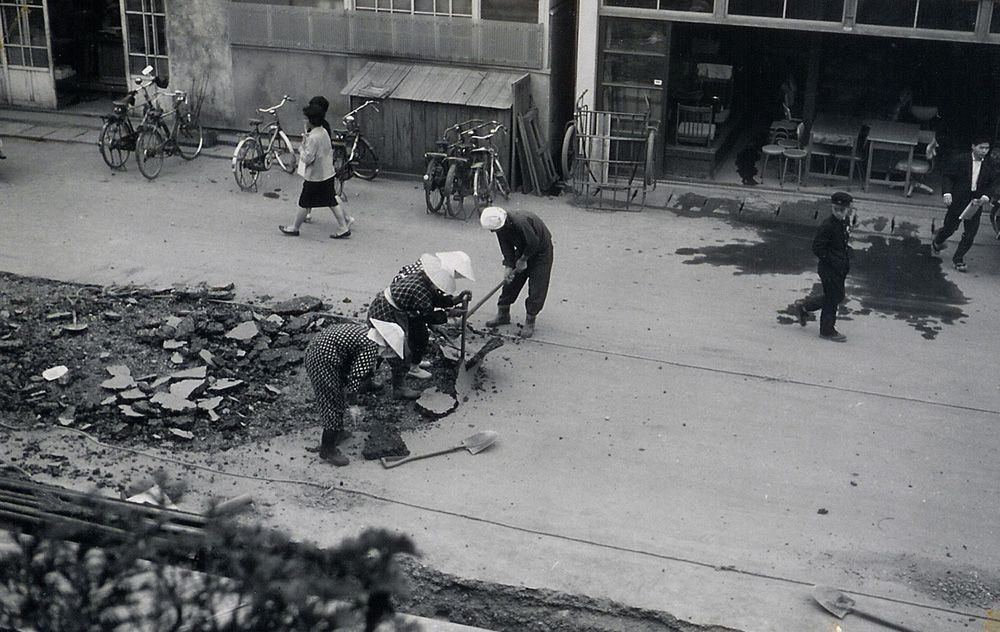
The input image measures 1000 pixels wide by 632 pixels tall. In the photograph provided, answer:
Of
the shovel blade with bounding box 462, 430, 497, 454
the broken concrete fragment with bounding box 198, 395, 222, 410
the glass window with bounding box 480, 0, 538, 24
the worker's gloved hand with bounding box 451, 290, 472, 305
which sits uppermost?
the glass window with bounding box 480, 0, 538, 24

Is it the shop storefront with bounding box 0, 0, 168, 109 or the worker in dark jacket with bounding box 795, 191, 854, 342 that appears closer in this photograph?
the worker in dark jacket with bounding box 795, 191, 854, 342

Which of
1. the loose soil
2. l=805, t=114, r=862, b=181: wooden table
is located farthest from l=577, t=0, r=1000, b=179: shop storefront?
the loose soil

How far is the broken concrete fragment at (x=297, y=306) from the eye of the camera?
11.8m

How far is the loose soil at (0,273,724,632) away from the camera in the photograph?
9594mm

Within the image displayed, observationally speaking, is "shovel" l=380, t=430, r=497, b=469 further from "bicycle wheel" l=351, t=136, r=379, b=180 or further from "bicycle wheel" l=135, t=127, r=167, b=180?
"bicycle wheel" l=135, t=127, r=167, b=180

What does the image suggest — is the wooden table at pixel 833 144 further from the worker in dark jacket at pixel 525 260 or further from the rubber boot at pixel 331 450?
the rubber boot at pixel 331 450

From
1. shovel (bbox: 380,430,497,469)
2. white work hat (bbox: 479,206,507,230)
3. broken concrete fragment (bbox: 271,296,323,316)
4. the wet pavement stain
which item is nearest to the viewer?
shovel (bbox: 380,430,497,469)

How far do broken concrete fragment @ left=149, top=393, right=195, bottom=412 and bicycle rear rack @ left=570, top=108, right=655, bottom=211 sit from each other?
7.36 m

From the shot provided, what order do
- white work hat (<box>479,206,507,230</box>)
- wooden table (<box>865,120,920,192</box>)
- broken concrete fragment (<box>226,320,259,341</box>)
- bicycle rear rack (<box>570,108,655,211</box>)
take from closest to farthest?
broken concrete fragment (<box>226,320,259,341</box>) < white work hat (<box>479,206,507,230</box>) < bicycle rear rack (<box>570,108,655,211</box>) < wooden table (<box>865,120,920,192</box>)

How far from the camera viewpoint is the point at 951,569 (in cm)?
825

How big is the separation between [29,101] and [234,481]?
40.5ft

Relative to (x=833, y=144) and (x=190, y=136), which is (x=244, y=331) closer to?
(x=190, y=136)

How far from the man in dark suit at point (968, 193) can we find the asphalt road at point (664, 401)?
0.41 m

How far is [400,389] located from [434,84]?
7.16 metres
